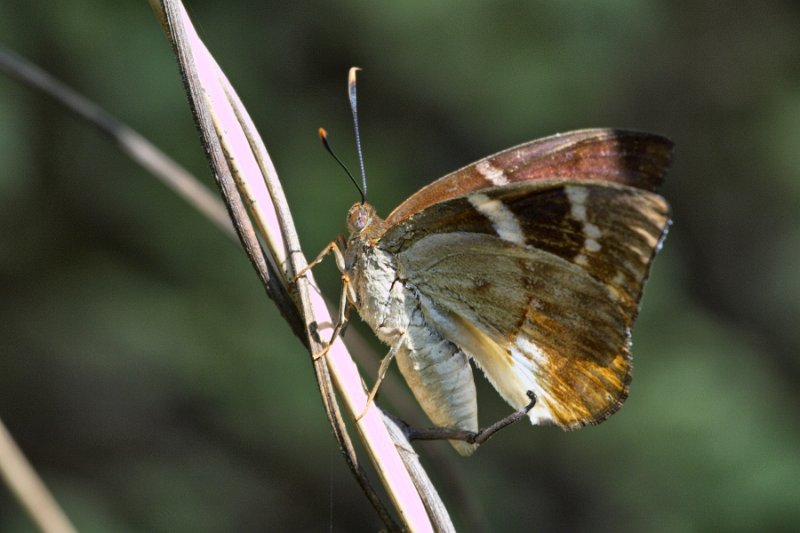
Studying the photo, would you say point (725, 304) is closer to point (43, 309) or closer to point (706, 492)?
point (706, 492)

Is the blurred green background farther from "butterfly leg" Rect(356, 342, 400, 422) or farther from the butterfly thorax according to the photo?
"butterfly leg" Rect(356, 342, 400, 422)

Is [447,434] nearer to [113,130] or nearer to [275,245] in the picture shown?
[275,245]

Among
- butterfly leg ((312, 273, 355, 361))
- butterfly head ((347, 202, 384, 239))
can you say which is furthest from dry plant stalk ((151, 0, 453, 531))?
butterfly head ((347, 202, 384, 239))

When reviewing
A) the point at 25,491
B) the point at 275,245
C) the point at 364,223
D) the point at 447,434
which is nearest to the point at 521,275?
the point at 364,223

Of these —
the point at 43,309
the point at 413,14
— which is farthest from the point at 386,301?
the point at 43,309

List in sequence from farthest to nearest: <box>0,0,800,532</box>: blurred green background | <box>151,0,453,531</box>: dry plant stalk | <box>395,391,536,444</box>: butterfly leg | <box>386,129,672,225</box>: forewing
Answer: <box>0,0,800,532</box>: blurred green background < <box>386,129,672,225</box>: forewing < <box>395,391,536,444</box>: butterfly leg < <box>151,0,453,531</box>: dry plant stalk

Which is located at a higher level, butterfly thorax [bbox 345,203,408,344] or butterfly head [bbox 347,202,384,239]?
butterfly head [bbox 347,202,384,239]

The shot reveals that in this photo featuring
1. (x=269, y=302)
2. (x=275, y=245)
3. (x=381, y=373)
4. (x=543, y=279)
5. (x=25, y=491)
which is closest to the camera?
(x=275, y=245)

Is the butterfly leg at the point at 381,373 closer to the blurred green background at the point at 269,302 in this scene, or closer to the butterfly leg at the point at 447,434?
the butterfly leg at the point at 447,434
